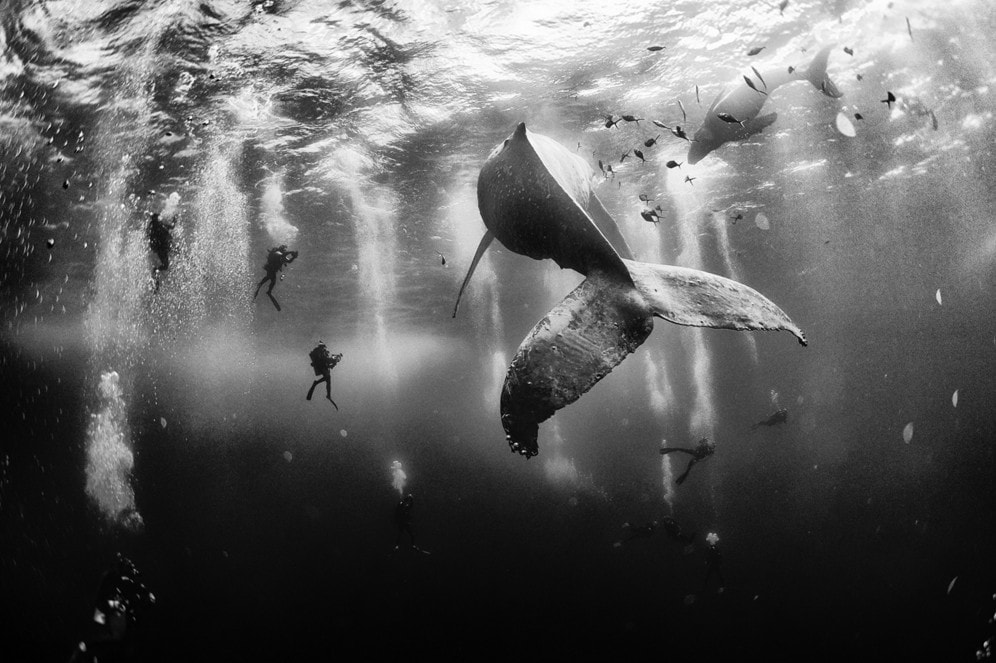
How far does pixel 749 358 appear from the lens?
4700cm

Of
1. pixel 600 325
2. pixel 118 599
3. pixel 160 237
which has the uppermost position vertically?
pixel 600 325

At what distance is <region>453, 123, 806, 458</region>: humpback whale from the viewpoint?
7.38 feet

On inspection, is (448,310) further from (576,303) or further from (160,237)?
(576,303)

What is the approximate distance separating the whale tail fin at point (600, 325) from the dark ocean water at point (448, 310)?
7705mm

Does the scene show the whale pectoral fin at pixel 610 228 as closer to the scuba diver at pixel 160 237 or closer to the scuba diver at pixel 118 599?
the scuba diver at pixel 160 237

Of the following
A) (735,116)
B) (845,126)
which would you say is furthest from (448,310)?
(735,116)

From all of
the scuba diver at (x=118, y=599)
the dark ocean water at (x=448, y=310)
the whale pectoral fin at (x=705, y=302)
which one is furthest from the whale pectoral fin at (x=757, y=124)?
the scuba diver at (x=118, y=599)

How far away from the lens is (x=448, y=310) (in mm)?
31062

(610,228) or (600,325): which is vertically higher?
(600,325)

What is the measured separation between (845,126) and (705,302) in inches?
642

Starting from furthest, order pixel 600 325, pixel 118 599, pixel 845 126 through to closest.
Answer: pixel 845 126
pixel 118 599
pixel 600 325

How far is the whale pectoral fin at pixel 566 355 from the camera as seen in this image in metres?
2.21

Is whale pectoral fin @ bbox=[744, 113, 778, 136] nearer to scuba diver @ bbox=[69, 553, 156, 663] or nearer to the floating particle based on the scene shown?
the floating particle

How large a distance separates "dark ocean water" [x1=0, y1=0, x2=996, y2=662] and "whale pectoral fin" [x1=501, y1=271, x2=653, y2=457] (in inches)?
310
